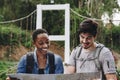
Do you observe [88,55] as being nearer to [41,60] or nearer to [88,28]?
[88,28]

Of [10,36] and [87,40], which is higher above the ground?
[87,40]

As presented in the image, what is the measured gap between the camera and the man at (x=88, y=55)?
84.1 inches

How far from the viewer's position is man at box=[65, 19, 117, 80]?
2.14 metres

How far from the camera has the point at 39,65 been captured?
240 centimetres

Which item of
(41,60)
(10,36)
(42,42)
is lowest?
(10,36)

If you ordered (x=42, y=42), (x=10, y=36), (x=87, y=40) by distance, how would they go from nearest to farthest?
(x=87, y=40)
(x=42, y=42)
(x=10, y=36)

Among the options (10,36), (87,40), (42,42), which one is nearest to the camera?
(87,40)

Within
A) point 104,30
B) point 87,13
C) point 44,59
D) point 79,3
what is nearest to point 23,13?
point 79,3

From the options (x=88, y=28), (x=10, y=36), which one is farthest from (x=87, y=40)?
(x=10, y=36)

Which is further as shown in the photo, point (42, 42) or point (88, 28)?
point (42, 42)

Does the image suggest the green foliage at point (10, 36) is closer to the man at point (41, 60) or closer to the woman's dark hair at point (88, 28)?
the man at point (41, 60)

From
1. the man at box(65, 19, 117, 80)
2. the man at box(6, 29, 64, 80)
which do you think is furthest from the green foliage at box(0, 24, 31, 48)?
the man at box(65, 19, 117, 80)

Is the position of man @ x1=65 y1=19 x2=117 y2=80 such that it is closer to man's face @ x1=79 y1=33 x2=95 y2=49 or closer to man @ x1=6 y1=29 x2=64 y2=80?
man's face @ x1=79 y1=33 x2=95 y2=49

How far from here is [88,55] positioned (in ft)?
7.18
